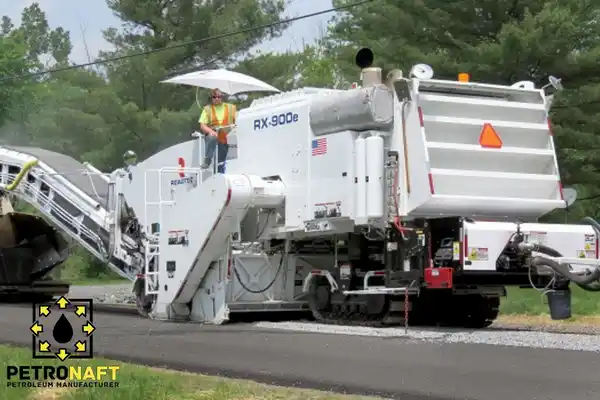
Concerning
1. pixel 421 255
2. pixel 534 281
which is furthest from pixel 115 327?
pixel 534 281

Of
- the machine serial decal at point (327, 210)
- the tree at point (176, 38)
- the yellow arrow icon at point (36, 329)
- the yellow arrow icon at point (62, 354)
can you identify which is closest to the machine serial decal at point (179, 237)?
the machine serial decal at point (327, 210)

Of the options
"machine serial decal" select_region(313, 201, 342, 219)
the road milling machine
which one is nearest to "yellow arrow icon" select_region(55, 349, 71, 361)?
the road milling machine

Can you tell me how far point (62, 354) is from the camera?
976cm

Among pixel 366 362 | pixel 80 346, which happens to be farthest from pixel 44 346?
pixel 366 362

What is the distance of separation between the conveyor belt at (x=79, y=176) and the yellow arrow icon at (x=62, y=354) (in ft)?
26.0

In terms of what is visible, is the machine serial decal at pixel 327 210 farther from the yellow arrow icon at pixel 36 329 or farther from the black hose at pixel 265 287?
the yellow arrow icon at pixel 36 329

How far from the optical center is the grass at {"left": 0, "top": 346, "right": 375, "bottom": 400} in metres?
7.82

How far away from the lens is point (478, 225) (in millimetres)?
12523

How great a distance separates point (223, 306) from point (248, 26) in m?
23.9

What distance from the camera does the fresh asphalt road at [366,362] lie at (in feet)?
26.3

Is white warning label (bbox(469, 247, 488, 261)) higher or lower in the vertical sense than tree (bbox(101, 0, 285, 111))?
lower

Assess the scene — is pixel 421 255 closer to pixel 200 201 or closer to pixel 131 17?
pixel 200 201

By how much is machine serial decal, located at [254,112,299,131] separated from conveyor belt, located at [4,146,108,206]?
13.1 feet

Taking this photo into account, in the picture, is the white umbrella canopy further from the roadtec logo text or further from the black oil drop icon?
the roadtec logo text
